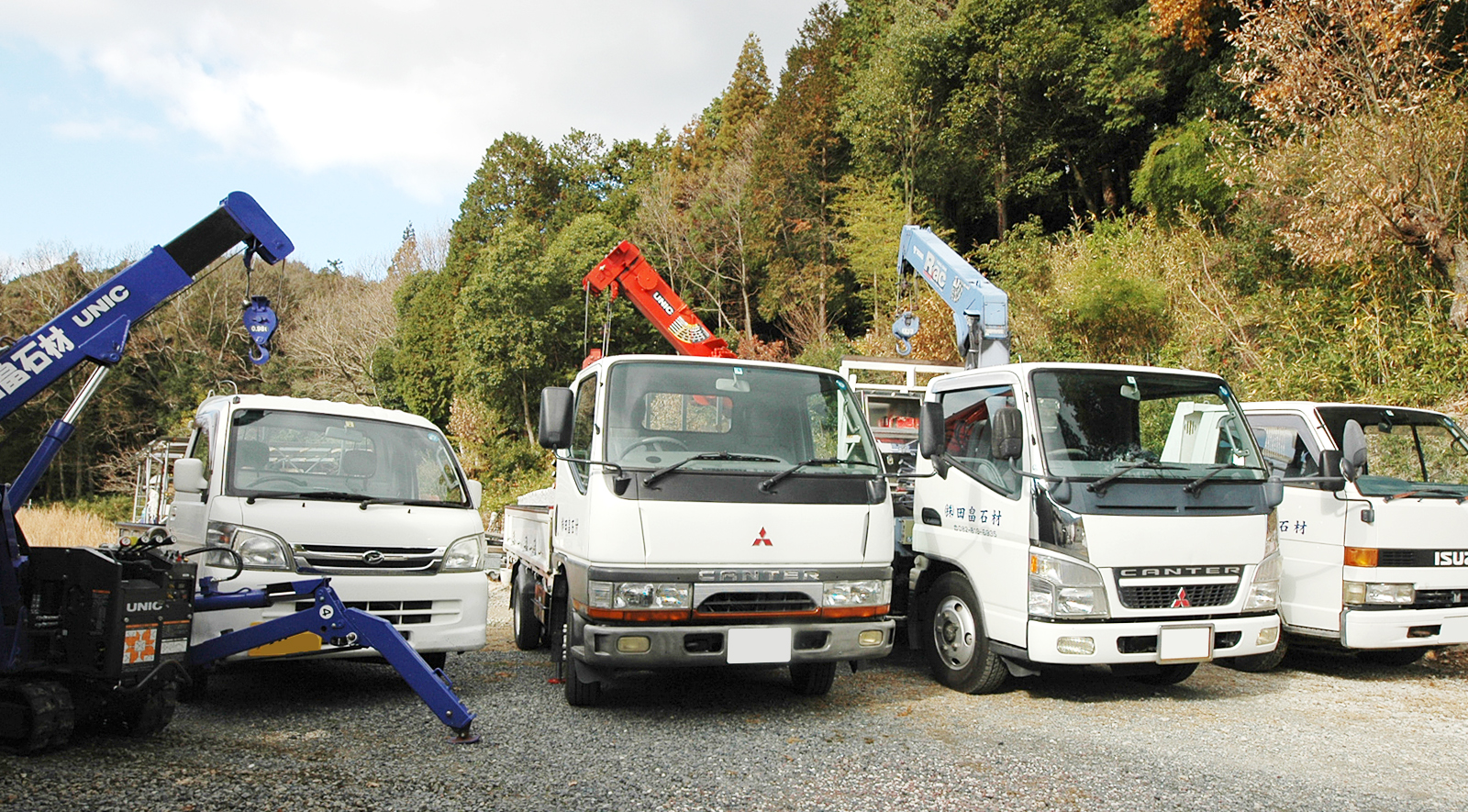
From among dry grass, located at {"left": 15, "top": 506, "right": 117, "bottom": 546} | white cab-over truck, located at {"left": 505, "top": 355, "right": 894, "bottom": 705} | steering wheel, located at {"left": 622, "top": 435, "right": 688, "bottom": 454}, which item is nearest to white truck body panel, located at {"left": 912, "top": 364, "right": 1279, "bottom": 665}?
white cab-over truck, located at {"left": 505, "top": 355, "right": 894, "bottom": 705}

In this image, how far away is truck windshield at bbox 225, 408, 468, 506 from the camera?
19.5 ft

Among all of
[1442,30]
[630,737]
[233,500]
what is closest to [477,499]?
[233,500]

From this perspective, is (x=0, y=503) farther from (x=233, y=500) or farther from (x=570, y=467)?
(x=570, y=467)

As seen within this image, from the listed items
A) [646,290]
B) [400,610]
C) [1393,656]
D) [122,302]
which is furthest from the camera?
[646,290]

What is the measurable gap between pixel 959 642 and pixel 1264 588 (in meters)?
1.89

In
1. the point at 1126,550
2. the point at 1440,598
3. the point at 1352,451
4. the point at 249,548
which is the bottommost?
the point at 1440,598

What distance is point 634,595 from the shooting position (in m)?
5.01

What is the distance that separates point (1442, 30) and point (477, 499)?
14.0 meters

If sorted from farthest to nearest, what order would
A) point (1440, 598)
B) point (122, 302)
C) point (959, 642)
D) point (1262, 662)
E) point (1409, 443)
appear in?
point (1409, 443) < point (1262, 662) < point (1440, 598) < point (959, 642) < point (122, 302)

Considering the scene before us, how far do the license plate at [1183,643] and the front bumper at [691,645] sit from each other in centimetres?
175

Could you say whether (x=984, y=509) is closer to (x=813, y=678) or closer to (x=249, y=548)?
(x=813, y=678)

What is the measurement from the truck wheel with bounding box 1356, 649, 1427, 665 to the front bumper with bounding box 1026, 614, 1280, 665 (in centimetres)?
238

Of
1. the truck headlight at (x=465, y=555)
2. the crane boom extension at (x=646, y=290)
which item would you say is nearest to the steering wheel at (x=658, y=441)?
the truck headlight at (x=465, y=555)

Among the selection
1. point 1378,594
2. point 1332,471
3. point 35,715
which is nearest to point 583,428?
point 35,715
